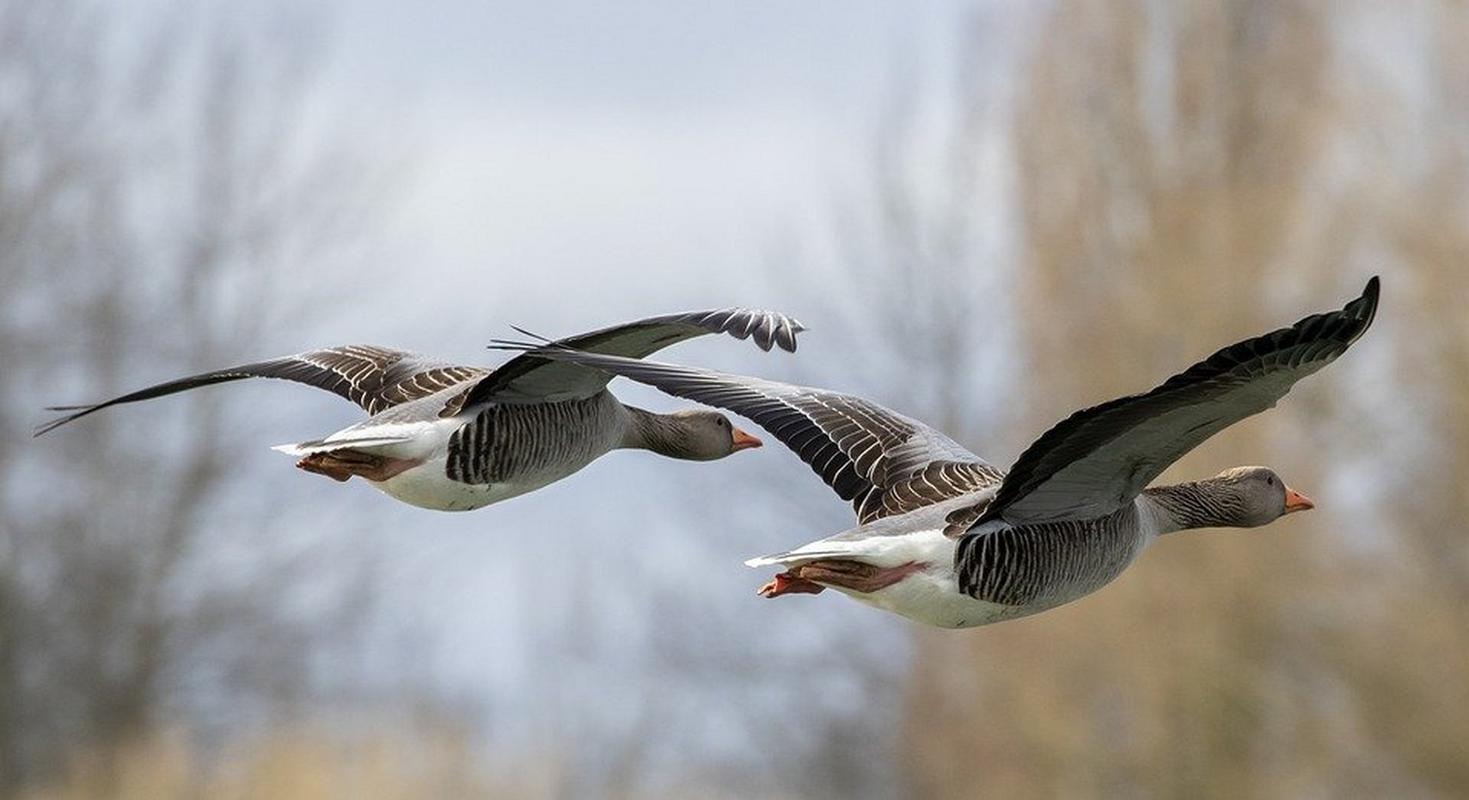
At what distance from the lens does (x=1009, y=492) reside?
453 inches

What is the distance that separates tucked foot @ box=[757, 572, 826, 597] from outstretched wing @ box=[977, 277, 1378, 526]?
771mm

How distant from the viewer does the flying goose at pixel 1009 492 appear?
35.4ft

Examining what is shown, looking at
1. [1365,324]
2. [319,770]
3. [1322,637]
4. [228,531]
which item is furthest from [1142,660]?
[1365,324]

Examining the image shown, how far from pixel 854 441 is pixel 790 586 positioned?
1.17m

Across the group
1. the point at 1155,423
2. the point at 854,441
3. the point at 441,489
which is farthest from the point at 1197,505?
the point at 441,489

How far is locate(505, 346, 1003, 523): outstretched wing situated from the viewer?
40.6ft

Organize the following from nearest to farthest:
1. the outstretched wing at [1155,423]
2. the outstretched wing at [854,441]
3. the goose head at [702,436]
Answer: the outstretched wing at [1155,423], the outstretched wing at [854,441], the goose head at [702,436]

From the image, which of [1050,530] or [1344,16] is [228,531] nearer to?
[1344,16]

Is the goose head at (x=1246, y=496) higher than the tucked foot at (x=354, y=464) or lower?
higher

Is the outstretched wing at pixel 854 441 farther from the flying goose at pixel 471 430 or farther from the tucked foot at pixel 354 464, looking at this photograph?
the tucked foot at pixel 354 464

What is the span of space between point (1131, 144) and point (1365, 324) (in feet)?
102

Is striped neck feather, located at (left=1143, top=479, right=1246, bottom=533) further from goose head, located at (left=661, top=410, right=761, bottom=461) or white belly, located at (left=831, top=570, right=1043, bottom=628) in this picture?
goose head, located at (left=661, top=410, right=761, bottom=461)

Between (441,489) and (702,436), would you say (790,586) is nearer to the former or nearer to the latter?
(441,489)

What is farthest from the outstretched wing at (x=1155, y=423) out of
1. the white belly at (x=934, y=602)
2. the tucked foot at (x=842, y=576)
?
the tucked foot at (x=842, y=576)
